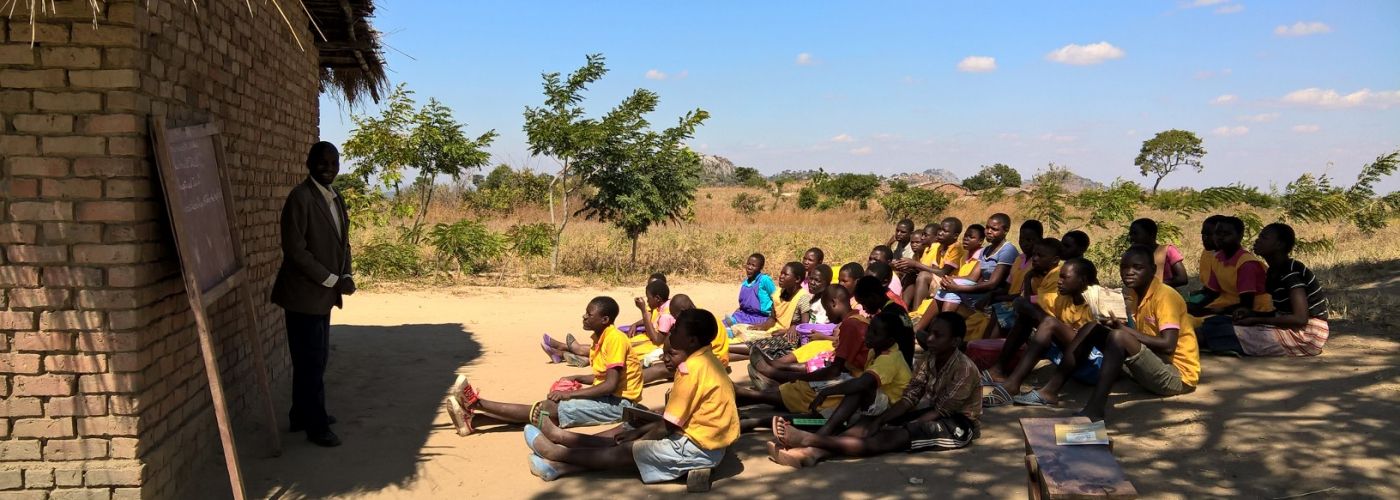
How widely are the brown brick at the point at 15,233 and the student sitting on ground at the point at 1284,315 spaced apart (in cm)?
680

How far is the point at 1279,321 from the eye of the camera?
19.1ft

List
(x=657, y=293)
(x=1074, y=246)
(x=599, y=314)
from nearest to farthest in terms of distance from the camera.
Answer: (x=599, y=314) → (x=1074, y=246) → (x=657, y=293)

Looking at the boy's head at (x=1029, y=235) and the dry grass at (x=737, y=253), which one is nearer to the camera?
the boy's head at (x=1029, y=235)

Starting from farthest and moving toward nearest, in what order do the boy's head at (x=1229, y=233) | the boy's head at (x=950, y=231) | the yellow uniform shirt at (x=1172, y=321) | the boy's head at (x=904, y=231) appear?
the boy's head at (x=904, y=231) < the boy's head at (x=950, y=231) < the boy's head at (x=1229, y=233) < the yellow uniform shirt at (x=1172, y=321)

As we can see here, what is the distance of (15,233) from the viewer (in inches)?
135

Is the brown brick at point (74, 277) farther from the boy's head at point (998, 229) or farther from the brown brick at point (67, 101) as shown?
the boy's head at point (998, 229)

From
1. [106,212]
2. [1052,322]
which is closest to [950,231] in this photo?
[1052,322]

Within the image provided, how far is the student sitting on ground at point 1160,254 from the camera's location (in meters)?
6.60

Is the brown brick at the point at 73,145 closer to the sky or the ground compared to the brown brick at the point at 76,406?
closer to the sky

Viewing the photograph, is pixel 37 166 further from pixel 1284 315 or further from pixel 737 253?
pixel 737 253

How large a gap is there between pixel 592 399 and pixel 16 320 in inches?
113

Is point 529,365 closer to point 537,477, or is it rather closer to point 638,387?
point 638,387

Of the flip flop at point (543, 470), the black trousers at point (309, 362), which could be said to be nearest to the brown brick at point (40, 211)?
the black trousers at point (309, 362)

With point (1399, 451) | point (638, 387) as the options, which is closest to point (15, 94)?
point (638, 387)
